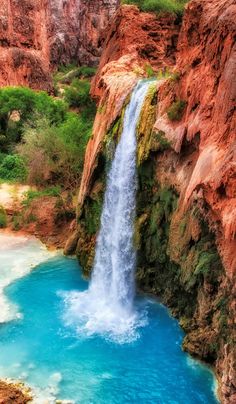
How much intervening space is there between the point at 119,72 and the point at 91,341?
1168cm

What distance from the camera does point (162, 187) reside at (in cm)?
1516

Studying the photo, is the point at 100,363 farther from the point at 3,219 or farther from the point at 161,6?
the point at 161,6

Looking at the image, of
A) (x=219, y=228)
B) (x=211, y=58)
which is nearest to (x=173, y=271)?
(x=219, y=228)

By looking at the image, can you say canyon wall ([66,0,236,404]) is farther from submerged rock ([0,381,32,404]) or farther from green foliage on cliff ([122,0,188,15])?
green foliage on cliff ([122,0,188,15])

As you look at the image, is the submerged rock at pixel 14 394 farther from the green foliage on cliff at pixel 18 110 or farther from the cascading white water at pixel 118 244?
the green foliage on cliff at pixel 18 110

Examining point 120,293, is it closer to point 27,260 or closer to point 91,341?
point 91,341

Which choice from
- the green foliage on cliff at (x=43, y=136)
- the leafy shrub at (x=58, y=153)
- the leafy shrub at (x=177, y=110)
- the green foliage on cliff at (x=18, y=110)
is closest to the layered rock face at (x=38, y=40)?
the green foliage on cliff at (x=18, y=110)

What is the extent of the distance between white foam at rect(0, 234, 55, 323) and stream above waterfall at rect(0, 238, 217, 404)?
310 mm

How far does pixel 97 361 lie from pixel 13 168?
19.6m

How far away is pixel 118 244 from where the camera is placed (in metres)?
16.4

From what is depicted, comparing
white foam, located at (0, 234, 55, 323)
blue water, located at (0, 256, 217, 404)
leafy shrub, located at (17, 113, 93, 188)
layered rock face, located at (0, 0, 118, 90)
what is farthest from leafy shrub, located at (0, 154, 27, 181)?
layered rock face, located at (0, 0, 118, 90)

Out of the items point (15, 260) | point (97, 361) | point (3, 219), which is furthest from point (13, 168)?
point (97, 361)

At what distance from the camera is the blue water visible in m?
11.0

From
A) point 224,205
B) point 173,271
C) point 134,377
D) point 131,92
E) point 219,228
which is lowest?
point 134,377
